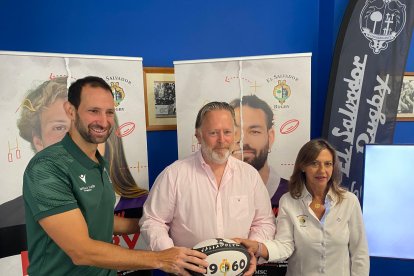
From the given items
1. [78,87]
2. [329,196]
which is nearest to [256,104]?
[329,196]

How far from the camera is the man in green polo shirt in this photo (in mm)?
1317

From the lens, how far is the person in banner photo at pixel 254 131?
8.78ft

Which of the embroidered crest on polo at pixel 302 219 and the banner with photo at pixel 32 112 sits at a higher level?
the banner with photo at pixel 32 112

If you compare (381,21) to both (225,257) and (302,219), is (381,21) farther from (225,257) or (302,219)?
(225,257)

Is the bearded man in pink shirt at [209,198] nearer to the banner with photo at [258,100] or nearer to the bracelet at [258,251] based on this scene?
the bracelet at [258,251]

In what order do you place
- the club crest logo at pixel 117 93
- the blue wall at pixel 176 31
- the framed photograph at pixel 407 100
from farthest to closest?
1. the framed photograph at pixel 407 100
2. the blue wall at pixel 176 31
3. the club crest logo at pixel 117 93

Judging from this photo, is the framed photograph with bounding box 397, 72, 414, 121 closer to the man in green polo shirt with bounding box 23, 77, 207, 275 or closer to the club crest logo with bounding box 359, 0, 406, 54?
the club crest logo with bounding box 359, 0, 406, 54

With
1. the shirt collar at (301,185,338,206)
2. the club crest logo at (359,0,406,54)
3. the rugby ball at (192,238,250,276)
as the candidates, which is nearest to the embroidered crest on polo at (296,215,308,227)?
the shirt collar at (301,185,338,206)

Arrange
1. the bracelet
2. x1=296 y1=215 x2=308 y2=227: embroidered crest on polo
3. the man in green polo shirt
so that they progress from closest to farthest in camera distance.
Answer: the man in green polo shirt → the bracelet → x1=296 y1=215 x2=308 y2=227: embroidered crest on polo

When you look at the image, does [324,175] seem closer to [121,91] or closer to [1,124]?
[121,91]

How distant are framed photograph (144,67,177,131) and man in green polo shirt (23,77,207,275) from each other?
132 centimetres

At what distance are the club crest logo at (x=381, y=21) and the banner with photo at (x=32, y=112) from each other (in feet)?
6.74

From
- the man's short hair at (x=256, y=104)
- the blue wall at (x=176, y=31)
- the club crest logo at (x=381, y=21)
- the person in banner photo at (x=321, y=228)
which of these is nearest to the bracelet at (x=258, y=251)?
the person in banner photo at (x=321, y=228)

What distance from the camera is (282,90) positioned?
8.76 feet
